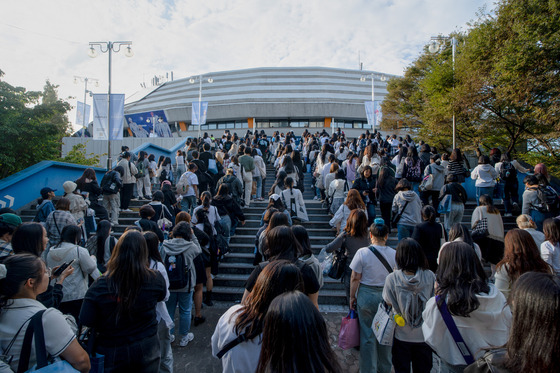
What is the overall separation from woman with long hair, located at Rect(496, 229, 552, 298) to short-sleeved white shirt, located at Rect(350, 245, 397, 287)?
1118mm

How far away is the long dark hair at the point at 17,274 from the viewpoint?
6.70ft

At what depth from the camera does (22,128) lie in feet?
43.6

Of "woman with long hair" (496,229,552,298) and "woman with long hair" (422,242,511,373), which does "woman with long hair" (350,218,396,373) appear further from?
"woman with long hair" (496,229,552,298)

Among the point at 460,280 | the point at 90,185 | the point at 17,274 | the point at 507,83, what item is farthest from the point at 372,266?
the point at 507,83

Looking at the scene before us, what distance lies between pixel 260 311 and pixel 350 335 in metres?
2.22

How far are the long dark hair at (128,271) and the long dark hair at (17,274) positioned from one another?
48 centimetres

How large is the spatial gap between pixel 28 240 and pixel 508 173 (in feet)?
35.5

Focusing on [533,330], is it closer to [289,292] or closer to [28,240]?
[289,292]

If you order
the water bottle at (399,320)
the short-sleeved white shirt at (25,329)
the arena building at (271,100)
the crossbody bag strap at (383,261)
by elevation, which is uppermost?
the arena building at (271,100)

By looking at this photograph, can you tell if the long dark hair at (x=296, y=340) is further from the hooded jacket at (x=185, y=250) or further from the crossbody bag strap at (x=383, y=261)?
the hooded jacket at (x=185, y=250)

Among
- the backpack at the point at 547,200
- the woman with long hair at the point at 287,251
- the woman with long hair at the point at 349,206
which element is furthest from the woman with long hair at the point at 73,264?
the backpack at the point at 547,200

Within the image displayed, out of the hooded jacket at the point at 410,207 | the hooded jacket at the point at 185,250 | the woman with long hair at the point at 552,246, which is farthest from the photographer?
the hooded jacket at the point at 410,207

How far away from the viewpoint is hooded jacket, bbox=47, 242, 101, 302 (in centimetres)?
367

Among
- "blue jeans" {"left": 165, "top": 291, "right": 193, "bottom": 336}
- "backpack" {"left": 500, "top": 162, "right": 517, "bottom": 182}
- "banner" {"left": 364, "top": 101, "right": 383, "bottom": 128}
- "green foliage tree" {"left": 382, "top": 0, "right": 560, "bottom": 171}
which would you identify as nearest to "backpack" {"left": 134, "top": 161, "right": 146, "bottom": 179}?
"blue jeans" {"left": 165, "top": 291, "right": 193, "bottom": 336}
